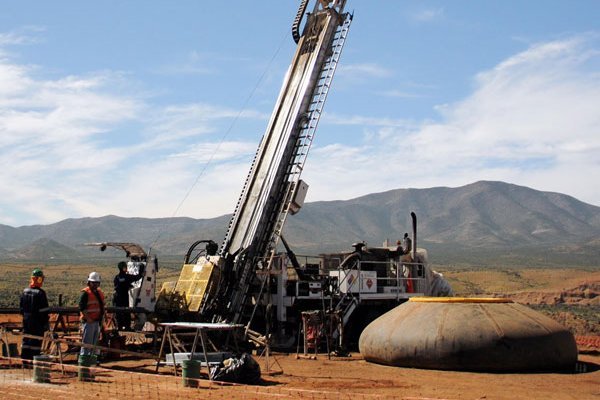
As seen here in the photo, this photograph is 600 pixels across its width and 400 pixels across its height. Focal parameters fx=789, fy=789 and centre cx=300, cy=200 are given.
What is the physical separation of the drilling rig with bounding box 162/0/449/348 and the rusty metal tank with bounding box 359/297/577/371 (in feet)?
11.8

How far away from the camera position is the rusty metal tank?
17.2 meters

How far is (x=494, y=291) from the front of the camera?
7756 cm

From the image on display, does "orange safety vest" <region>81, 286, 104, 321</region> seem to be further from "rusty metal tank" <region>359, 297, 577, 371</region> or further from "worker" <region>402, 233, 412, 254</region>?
"worker" <region>402, 233, 412, 254</region>

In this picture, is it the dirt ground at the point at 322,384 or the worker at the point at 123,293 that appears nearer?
the dirt ground at the point at 322,384

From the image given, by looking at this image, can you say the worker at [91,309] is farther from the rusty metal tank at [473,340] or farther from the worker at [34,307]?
the rusty metal tank at [473,340]

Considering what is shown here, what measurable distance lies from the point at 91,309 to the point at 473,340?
26.8 ft

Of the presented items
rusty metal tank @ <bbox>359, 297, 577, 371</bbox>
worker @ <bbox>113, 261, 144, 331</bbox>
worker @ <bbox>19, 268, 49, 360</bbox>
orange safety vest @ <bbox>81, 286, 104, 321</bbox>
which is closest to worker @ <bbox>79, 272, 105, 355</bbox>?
orange safety vest @ <bbox>81, 286, 104, 321</bbox>

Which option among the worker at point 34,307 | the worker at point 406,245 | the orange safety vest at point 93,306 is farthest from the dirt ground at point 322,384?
the worker at point 406,245

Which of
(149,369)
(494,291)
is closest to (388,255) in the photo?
(149,369)

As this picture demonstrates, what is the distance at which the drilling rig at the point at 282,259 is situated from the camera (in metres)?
22.0

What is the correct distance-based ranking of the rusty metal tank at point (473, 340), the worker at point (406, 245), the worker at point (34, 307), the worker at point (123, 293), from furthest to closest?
the worker at point (406, 245) < the worker at point (123, 293) < the rusty metal tank at point (473, 340) < the worker at point (34, 307)

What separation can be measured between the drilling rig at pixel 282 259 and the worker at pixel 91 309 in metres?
6.26

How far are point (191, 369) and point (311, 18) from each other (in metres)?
14.8

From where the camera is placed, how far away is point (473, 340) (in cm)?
1727
